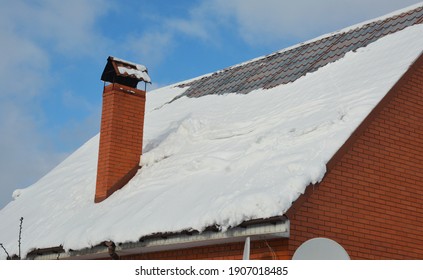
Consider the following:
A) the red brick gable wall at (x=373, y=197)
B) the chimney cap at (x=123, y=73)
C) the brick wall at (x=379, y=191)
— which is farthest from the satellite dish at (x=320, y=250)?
the chimney cap at (x=123, y=73)

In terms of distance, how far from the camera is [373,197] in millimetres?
9453

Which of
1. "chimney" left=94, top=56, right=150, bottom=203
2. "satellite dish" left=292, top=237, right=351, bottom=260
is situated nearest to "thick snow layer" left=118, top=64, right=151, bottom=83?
"chimney" left=94, top=56, right=150, bottom=203

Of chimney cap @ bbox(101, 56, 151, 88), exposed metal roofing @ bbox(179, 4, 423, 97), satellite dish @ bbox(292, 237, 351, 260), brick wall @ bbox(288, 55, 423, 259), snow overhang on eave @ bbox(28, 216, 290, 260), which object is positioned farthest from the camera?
chimney cap @ bbox(101, 56, 151, 88)

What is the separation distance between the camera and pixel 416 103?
410 inches

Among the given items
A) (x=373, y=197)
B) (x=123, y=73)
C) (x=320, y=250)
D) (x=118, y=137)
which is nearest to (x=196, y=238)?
(x=320, y=250)

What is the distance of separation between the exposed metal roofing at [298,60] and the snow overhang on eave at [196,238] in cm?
446

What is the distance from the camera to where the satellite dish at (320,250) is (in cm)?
686

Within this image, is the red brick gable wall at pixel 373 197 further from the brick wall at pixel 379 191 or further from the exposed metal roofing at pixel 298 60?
the exposed metal roofing at pixel 298 60

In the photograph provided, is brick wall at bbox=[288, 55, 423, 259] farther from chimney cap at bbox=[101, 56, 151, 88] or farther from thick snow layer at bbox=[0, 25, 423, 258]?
chimney cap at bbox=[101, 56, 151, 88]

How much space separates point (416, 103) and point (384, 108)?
786 mm

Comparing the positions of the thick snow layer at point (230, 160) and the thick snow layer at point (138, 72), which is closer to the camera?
the thick snow layer at point (230, 160)

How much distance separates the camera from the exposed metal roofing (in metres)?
12.4
